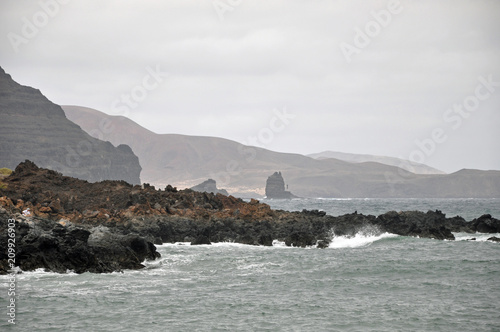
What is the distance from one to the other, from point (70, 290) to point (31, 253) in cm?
417

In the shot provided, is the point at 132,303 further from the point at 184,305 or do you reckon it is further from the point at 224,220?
the point at 224,220

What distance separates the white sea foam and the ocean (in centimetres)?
641

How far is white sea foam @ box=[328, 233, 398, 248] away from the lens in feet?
132

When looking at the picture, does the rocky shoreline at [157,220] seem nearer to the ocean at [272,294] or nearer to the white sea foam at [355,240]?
the white sea foam at [355,240]

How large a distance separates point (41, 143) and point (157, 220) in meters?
151

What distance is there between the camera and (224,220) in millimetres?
43938

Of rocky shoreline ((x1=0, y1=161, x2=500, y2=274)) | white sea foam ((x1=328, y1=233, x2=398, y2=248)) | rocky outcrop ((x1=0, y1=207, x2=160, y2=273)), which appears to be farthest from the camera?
white sea foam ((x1=328, y1=233, x2=398, y2=248))

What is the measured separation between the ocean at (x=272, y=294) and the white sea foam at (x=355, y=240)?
21.0ft

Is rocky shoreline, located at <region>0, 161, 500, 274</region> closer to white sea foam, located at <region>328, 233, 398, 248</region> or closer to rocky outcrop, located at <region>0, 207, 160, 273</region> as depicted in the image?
rocky outcrop, located at <region>0, 207, 160, 273</region>

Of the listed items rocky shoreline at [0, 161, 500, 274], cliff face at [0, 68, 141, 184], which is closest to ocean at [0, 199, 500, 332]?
rocky shoreline at [0, 161, 500, 274]

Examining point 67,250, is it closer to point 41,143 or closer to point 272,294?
point 272,294

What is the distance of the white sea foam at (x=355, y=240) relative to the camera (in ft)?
132

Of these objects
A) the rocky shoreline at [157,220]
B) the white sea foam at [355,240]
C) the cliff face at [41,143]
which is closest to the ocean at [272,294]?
the rocky shoreline at [157,220]

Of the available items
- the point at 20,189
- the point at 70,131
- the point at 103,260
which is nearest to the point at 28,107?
the point at 70,131
